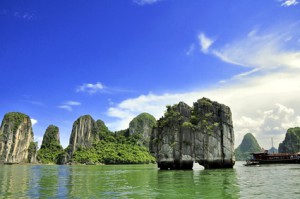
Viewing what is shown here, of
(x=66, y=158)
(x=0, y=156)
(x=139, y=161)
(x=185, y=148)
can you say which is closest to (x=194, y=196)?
(x=185, y=148)

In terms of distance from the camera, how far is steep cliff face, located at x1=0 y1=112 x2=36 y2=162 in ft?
545

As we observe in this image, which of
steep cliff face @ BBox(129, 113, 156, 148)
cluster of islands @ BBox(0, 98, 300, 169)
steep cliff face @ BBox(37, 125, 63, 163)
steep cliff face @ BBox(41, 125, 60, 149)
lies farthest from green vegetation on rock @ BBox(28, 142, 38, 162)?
steep cliff face @ BBox(129, 113, 156, 148)

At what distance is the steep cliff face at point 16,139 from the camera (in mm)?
166250

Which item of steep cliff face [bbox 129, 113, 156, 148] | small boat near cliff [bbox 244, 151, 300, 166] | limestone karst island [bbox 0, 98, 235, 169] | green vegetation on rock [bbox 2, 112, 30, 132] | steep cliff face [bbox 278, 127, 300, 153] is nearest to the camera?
limestone karst island [bbox 0, 98, 235, 169]

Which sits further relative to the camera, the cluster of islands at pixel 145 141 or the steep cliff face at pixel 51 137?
the steep cliff face at pixel 51 137

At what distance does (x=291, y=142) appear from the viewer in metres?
168

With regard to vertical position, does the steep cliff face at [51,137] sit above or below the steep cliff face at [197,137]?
above

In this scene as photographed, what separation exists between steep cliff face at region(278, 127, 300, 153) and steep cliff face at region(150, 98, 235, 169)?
122471mm

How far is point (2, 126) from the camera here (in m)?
169

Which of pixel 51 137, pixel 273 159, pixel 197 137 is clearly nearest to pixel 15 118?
pixel 51 137

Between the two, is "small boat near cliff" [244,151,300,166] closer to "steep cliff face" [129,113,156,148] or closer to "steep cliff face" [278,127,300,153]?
"steep cliff face" [278,127,300,153]

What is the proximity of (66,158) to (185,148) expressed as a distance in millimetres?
119590

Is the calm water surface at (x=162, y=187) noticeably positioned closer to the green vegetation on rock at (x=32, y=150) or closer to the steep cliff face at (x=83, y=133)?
the steep cliff face at (x=83, y=133)

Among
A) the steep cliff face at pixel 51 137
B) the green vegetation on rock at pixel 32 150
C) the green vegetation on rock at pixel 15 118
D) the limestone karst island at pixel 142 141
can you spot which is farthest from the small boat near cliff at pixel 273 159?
the steep cliff face at pixel 51 137
